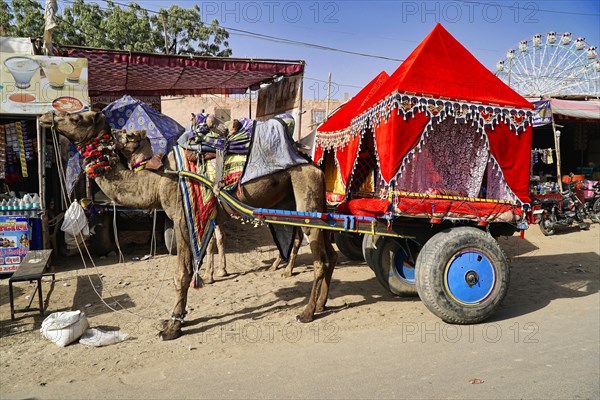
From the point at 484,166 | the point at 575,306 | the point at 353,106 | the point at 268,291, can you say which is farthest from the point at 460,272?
the point at 353,106

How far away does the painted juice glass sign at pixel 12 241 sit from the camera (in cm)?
623

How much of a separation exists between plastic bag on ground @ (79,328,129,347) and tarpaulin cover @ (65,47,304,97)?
17.9 feet

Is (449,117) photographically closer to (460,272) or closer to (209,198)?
(460,272)

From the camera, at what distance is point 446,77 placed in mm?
4395

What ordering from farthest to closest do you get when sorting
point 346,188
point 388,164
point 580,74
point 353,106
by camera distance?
1. point 580,74
2. point 353,106
3. point 346,188
4. point 388,164

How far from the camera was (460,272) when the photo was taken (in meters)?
4.25

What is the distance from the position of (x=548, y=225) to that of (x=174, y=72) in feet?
30.5

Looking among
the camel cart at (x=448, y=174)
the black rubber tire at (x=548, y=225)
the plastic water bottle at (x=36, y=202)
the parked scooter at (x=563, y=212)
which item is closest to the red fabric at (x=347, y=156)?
the camel cart at (x=448, y=174)

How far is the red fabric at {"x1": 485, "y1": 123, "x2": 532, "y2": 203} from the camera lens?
14.6ft

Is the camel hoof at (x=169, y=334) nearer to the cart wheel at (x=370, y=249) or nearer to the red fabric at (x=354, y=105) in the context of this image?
the cart wheel at (x=370, y=249)

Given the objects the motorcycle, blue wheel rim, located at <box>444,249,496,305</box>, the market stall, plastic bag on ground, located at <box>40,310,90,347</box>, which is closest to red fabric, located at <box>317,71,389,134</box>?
blue wheel rim, located at <box>444,249,496,305</box>

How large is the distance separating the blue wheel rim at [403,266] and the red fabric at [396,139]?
1.57 m

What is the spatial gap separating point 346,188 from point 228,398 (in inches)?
125
